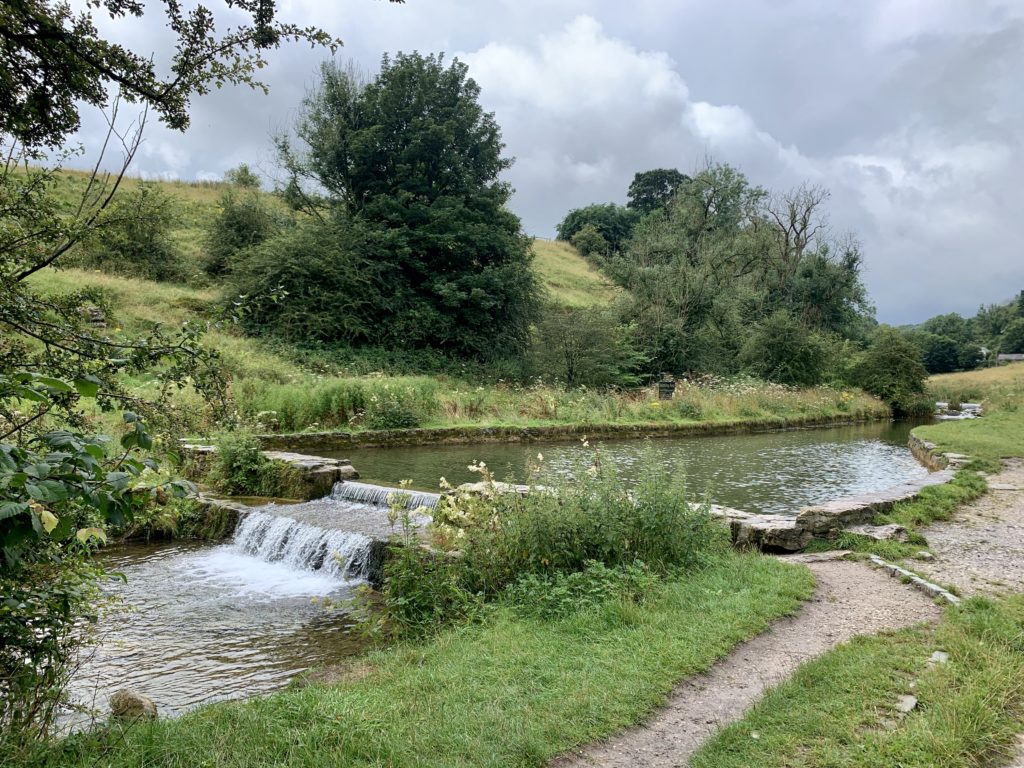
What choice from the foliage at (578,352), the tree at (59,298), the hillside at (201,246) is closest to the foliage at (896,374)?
the foliage at (578,352)

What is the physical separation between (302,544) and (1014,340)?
66011 millimetres

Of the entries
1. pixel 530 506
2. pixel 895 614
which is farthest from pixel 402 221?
pixel 895 614

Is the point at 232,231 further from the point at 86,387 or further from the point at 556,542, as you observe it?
the point at 86,387

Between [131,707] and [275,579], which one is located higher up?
[131,707]

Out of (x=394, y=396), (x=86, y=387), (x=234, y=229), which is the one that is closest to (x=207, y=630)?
(x=86, y=387)

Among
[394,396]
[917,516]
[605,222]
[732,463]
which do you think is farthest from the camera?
[605,222]

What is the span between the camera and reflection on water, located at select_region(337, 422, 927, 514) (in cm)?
1007

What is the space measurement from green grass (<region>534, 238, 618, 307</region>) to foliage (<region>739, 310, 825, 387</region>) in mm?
9491

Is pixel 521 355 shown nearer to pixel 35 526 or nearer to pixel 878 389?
pixel 878 389

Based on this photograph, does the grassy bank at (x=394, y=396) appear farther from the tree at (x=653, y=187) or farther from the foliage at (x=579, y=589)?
the tree at (x=653, y=187)

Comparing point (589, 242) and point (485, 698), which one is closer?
point (485, 698)

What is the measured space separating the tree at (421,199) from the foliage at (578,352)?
10.0 ft

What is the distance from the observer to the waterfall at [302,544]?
7.24m

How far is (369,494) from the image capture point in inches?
370
